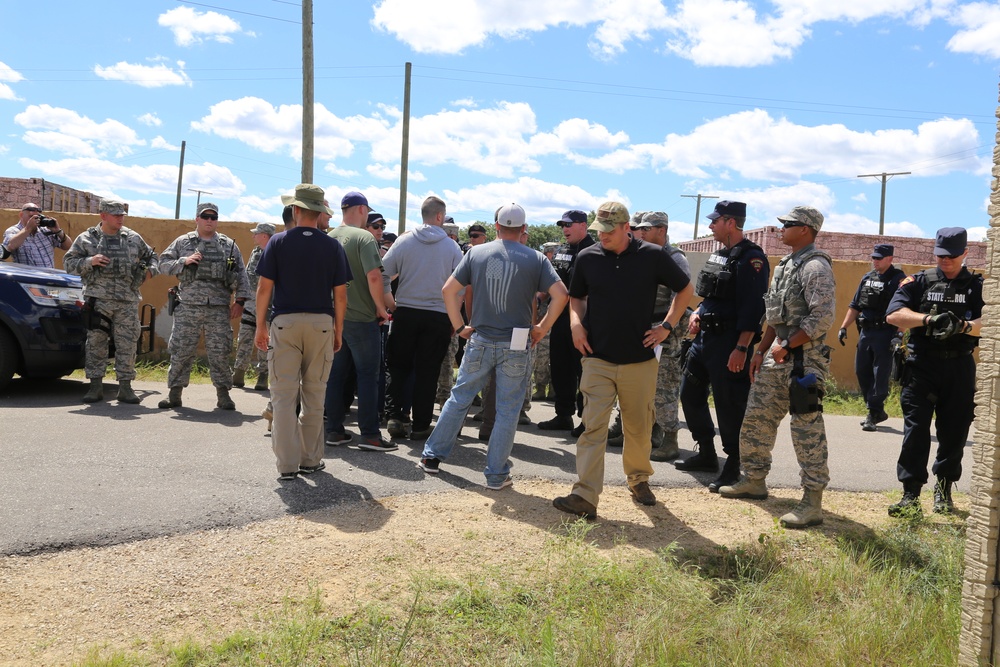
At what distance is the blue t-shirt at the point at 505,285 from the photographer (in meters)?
5.42

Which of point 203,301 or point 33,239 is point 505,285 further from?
point 33,239

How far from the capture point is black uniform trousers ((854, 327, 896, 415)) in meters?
8.92

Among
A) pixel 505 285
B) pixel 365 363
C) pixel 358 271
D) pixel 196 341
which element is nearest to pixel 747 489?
pixel 505 285

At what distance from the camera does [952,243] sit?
5.32 m

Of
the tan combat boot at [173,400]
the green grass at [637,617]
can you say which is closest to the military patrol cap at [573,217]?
the green grass at [637,617]

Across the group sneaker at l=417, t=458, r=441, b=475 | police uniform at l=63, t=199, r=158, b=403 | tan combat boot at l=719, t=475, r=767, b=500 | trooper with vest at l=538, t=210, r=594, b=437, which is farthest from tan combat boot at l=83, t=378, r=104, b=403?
tan combat boot at l=719, t=475, r=767, b=500

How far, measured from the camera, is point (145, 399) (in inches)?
324

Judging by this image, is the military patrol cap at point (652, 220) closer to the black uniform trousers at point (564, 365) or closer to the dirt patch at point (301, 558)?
the black uniform trousers at point (564, 365)

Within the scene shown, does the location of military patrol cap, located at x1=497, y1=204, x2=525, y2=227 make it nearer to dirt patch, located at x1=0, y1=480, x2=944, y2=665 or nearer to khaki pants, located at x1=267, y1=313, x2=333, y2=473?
khaki pants, located at x1=267, y1=313, x2=333, y2=473

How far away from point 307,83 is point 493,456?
12490mm

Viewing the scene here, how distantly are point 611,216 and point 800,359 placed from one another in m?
1.45

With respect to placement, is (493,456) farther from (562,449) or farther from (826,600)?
(826,600)

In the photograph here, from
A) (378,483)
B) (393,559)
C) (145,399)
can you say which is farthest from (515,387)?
(145,399)

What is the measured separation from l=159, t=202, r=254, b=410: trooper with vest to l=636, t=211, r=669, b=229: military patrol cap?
4.16 m
